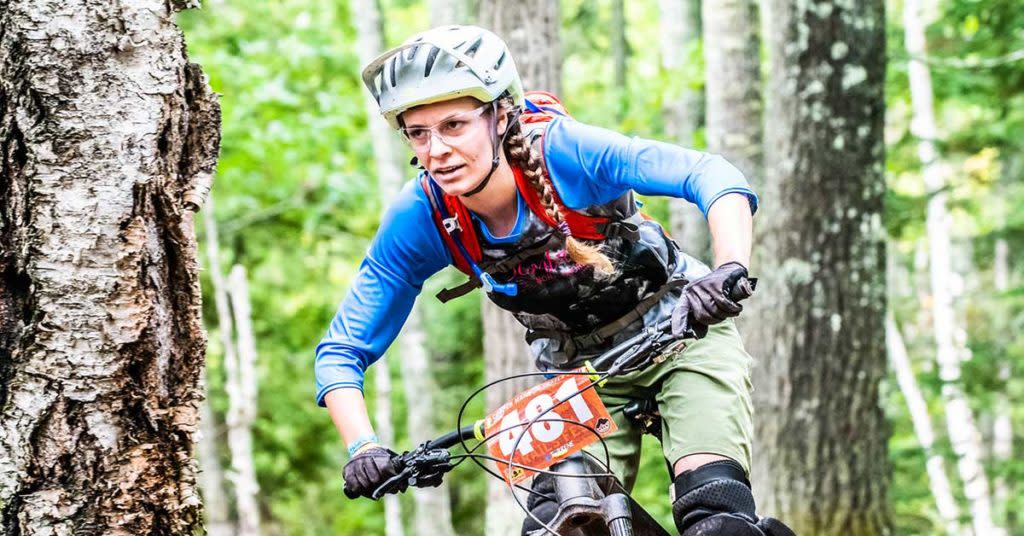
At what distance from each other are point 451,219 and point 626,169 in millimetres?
634

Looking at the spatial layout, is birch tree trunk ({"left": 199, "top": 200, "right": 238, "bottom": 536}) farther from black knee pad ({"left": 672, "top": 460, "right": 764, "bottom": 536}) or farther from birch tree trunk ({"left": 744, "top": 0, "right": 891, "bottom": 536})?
black knee pad ({"left": 672, "top": 460, "right": 764, "bottom": 536})

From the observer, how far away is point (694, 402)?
3469mm

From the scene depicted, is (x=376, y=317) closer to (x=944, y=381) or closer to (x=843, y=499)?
(x=843, y=499)

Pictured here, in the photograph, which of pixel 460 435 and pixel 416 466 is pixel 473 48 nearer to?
pixel 460 435

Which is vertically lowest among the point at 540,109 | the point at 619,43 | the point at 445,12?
the point at 540,109

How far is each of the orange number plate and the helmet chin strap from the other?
27.0 inches

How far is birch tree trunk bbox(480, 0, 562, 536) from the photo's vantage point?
263 inches

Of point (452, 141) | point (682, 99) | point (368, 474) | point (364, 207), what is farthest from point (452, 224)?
point (364, 207)

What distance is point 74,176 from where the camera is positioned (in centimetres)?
269

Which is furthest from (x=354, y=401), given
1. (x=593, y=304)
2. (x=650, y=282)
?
(x=650, y=282)

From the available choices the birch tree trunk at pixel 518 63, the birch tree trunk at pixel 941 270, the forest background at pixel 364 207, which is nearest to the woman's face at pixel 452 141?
the birch tree trunk at pixel 518 63

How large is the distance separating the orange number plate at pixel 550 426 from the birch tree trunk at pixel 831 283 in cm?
396

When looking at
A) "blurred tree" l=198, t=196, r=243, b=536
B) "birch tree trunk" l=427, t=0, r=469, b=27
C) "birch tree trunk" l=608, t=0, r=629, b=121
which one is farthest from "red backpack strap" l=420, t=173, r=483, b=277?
"birch tree trunk" l=608, t=0, r=629, b=121

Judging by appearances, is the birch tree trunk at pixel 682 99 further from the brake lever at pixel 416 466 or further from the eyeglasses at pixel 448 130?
the brake lever at pixel 416 466
